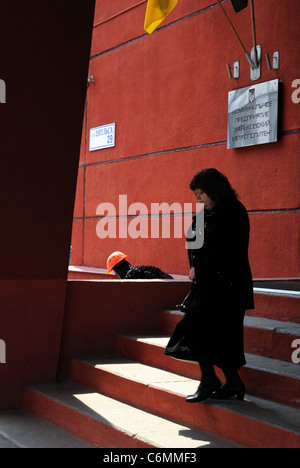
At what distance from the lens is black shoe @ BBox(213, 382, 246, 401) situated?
362 cm

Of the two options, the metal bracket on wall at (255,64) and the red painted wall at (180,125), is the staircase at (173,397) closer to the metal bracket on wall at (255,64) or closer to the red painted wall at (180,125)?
the red painted wall at (180,125)

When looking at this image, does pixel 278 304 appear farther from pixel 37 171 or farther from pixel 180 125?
pixel 180 125

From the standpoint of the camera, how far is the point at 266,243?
6.35m

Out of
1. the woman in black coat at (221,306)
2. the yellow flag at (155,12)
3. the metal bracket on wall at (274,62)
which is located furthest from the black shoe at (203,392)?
the yellow flag at (155,12)

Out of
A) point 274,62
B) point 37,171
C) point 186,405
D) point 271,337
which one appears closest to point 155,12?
point 274,62

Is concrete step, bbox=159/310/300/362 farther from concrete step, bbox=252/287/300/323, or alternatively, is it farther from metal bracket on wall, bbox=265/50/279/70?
metal bracket on wall, bbox=265/50/279/70

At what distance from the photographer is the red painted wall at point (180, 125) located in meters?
6.18

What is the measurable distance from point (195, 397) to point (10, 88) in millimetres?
2725

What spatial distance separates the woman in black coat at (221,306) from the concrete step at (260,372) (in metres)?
0.18

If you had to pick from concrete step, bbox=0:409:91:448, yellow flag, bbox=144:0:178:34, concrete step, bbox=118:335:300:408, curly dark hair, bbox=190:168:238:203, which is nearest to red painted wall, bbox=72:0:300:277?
yellow flag, bbox=144:0:178:34

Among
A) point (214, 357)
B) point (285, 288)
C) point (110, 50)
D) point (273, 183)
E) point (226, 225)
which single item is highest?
point (110, 50)
